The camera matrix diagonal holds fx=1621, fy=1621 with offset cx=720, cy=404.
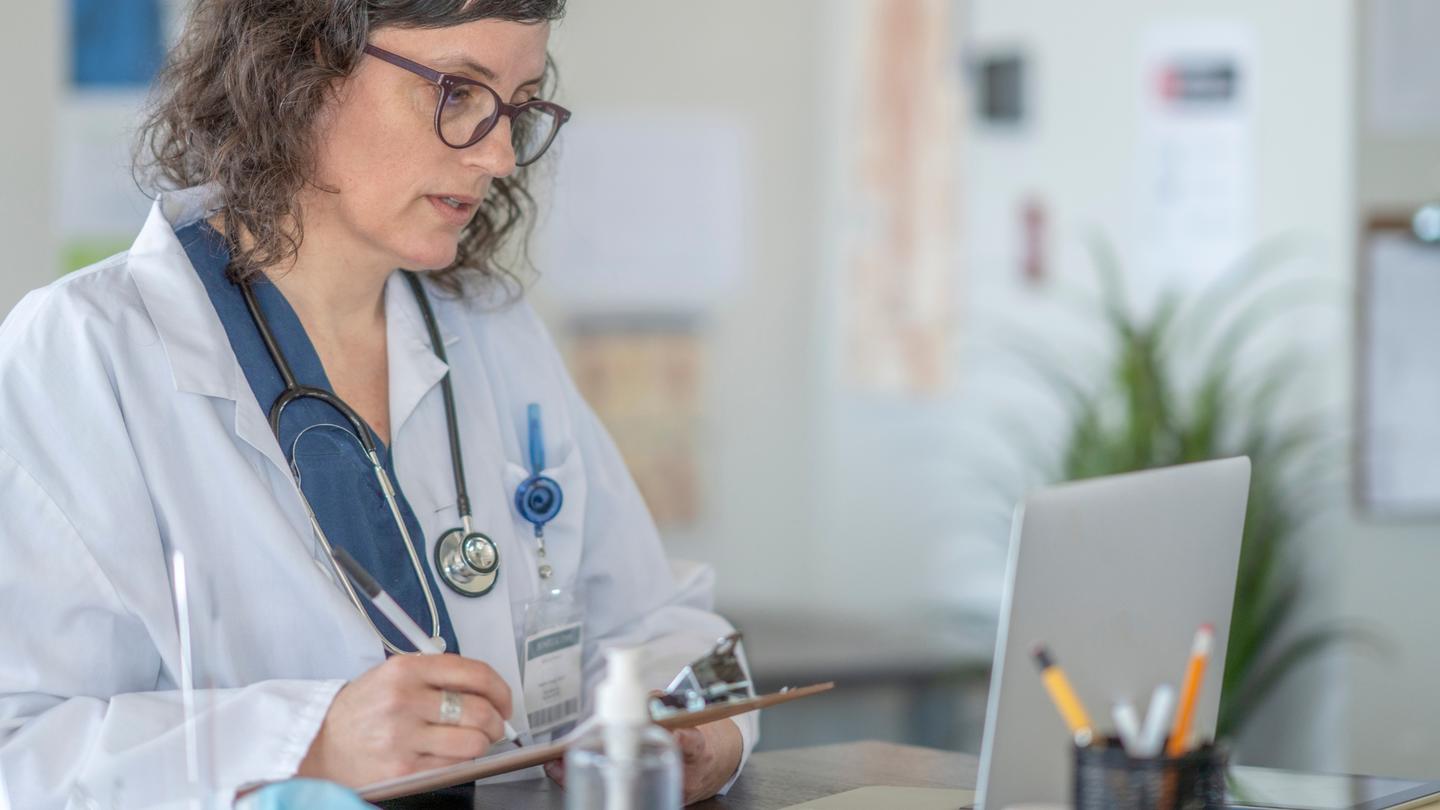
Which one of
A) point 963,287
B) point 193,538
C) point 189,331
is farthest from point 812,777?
point 963,287

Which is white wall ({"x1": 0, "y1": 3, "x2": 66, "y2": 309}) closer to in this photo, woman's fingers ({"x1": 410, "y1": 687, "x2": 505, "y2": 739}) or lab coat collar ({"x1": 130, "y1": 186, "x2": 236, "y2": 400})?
lab coat collar ({"x1": 130, "y1": 186, "x2": 236, "y2": 400})

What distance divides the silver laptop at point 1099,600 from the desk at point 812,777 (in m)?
0.32

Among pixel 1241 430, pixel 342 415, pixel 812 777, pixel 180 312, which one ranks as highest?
pixel 180 312

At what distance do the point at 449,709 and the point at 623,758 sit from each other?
0.28 m

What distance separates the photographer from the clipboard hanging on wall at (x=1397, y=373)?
2.90 m

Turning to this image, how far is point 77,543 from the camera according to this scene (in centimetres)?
129

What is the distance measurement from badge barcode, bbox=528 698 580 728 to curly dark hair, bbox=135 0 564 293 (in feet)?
1.66

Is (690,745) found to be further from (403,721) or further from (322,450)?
(322,450)

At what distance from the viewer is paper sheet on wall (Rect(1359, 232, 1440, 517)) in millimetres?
2906

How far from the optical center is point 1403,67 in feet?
9.45

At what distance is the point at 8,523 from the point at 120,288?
274mm

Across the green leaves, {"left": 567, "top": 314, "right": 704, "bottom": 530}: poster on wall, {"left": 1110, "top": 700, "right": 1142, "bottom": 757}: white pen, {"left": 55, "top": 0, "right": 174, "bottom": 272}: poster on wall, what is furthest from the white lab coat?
{"left": 567, "top": 314, "right": 704, "bottom": 530}: poster on wall

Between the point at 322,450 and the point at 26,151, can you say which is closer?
the point at 322,450

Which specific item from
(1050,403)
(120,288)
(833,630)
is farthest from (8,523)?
(833,630)
